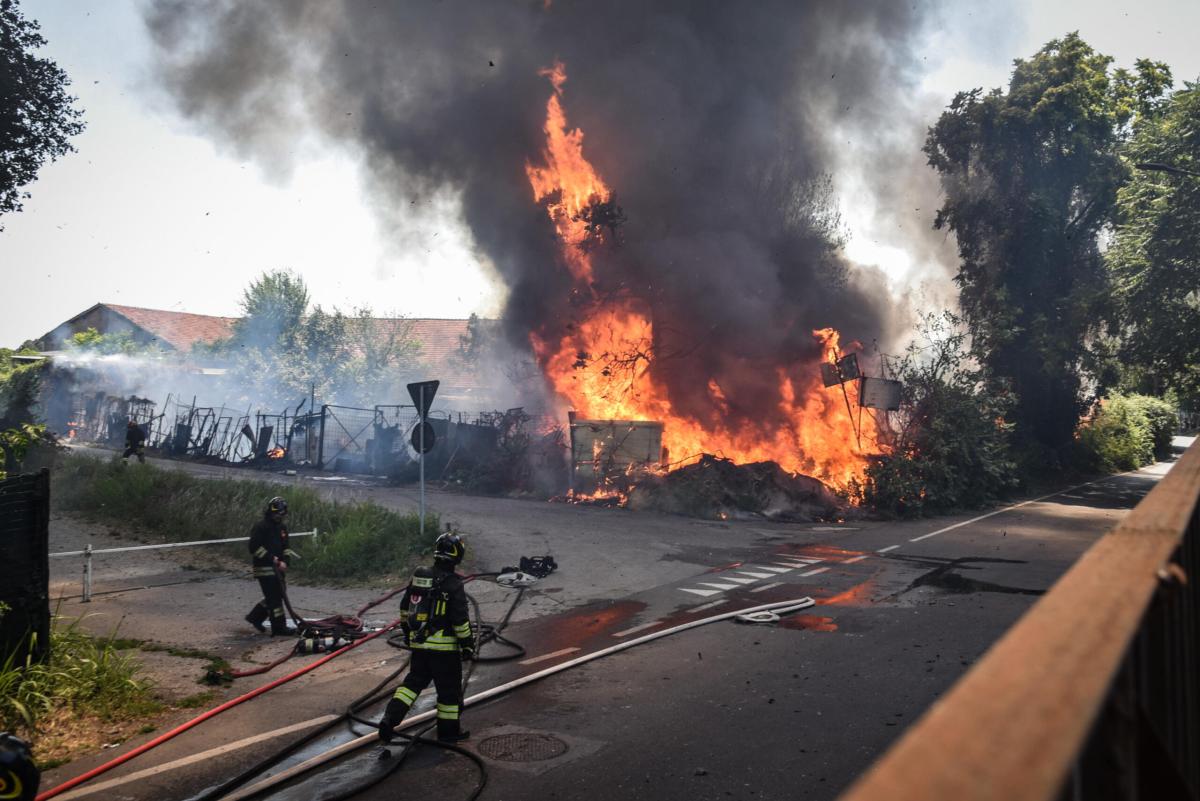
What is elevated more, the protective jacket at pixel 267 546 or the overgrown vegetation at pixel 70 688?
the protective jacket at pixel 267 546

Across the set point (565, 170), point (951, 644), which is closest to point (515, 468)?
point (565, 170)

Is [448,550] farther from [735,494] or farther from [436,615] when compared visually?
[735,494]

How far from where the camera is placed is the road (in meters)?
5.25

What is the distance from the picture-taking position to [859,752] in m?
5.52

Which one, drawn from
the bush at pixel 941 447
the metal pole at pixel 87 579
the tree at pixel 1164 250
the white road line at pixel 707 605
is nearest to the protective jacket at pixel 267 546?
the metal pole at pixel 87 579

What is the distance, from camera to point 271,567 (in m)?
9.06

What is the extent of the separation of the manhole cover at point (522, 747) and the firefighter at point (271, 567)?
13.7 ft

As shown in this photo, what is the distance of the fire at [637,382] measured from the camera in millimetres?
24062

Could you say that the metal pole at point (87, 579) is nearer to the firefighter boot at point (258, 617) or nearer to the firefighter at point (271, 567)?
the firefighter at point (271, 567)

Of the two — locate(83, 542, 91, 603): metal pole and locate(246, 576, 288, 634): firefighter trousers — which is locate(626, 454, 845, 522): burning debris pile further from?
locate(83, 542, 91, 603): metal pole

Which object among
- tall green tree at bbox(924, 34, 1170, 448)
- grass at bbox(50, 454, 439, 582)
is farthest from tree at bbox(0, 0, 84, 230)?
tall green tree at bbox(924, 34, 1170, 448)

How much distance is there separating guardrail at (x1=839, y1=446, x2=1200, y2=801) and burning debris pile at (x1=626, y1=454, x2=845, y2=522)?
17.8 metres

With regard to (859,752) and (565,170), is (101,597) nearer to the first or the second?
(859,752)

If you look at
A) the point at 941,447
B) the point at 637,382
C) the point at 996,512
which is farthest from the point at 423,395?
the point at 996,512
